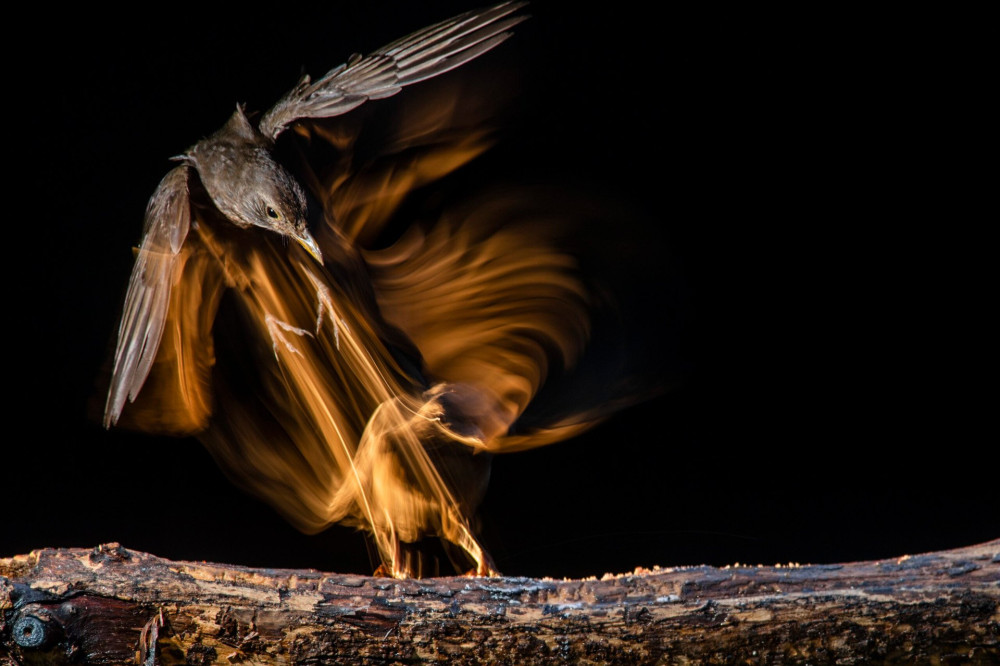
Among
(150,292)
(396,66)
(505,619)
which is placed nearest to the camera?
(505,619)

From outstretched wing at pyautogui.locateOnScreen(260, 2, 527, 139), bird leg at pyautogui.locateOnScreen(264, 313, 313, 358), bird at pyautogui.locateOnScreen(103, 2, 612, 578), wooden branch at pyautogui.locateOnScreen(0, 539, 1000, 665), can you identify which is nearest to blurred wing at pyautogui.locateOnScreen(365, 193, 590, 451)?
bird at pyautogui.locateOnScreen(103, 2, 612, 578)

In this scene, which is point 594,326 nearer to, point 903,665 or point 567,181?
point 567,181

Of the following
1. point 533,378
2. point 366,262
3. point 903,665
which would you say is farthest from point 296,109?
point 903,665

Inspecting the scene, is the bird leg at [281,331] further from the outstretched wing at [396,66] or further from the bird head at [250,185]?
the outstretched wing at [396,66]

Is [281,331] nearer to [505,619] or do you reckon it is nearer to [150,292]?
[150,292]

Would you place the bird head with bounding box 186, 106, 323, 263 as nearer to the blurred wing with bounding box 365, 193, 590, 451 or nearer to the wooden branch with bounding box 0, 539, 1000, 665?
the blurred wing with bounding box 365, 193, 590, 451

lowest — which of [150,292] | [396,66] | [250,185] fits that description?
[150,292]

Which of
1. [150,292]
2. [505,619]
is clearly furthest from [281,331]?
[505,619]
